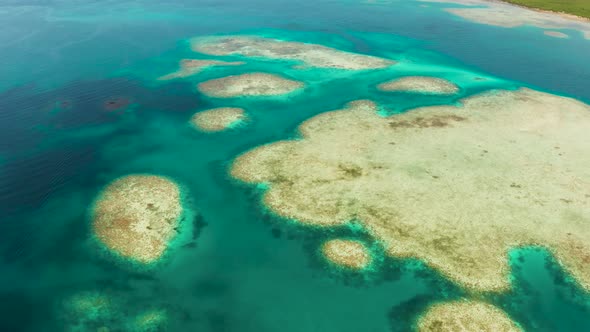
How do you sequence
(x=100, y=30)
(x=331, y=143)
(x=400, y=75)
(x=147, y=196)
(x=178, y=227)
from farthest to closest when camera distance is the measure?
(x=100, y=30), (x=400, y=75), (x=331, y=143), (x=147, y=196), (x=178, y=227)

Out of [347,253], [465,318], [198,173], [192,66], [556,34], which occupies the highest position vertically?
[556,34]

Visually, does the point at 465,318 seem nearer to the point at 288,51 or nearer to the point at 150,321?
the point at 150,321

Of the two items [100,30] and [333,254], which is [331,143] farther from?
[100,30]

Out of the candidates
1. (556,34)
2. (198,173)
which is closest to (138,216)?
(198,173)

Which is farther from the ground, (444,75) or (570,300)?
(444,75)

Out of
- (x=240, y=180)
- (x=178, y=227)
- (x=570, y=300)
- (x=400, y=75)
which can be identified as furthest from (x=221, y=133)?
(x=570, y=300)

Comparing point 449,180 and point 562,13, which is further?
point 562,13
